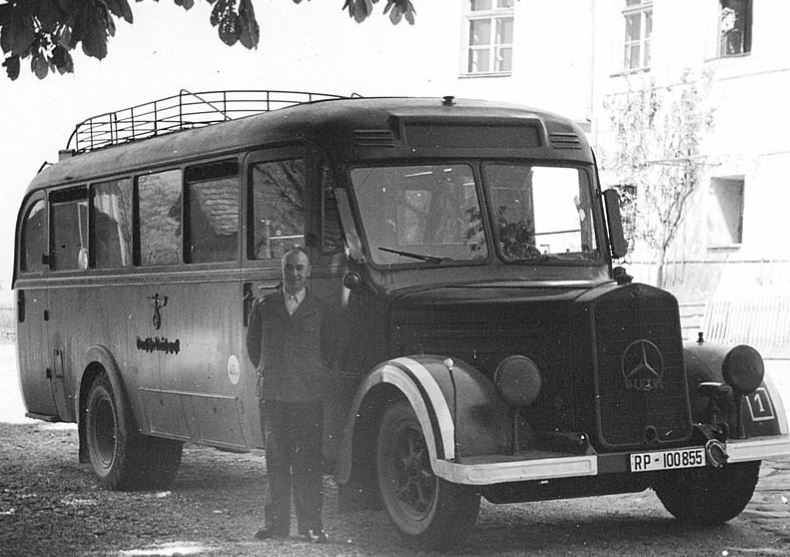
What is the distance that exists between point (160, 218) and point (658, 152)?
64.6 ft

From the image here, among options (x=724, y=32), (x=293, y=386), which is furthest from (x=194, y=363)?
(x=724, y=32)

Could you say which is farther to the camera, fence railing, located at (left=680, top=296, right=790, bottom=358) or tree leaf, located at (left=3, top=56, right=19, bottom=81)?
fence railing, located at (left=680, top=296, right=790, bottom=358)

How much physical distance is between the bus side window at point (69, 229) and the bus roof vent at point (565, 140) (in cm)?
455

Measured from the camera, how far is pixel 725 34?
30000mm

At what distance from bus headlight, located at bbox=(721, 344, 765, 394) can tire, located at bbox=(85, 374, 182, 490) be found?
4763 mm

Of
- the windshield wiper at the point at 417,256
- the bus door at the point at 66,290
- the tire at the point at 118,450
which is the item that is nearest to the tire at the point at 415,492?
the windshield wiper at the point at 417,256

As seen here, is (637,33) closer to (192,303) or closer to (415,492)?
(192,303)

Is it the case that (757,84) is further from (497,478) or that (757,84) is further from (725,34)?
(497,478)

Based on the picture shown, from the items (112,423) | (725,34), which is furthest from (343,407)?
(725,34)

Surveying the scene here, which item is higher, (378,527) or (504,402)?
(504,402)

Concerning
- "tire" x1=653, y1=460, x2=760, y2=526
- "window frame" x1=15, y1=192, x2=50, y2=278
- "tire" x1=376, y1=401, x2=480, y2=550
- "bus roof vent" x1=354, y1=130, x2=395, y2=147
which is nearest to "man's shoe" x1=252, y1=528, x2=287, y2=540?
"tire" x1=376, y1=401, x2=480, y2=550

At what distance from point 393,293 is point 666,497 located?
7.21 feet

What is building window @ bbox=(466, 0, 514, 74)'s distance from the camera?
35219 millimetres

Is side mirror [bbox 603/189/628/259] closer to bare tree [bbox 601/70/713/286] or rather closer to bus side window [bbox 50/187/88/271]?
bus side window [bbox 50/187/88/271]
